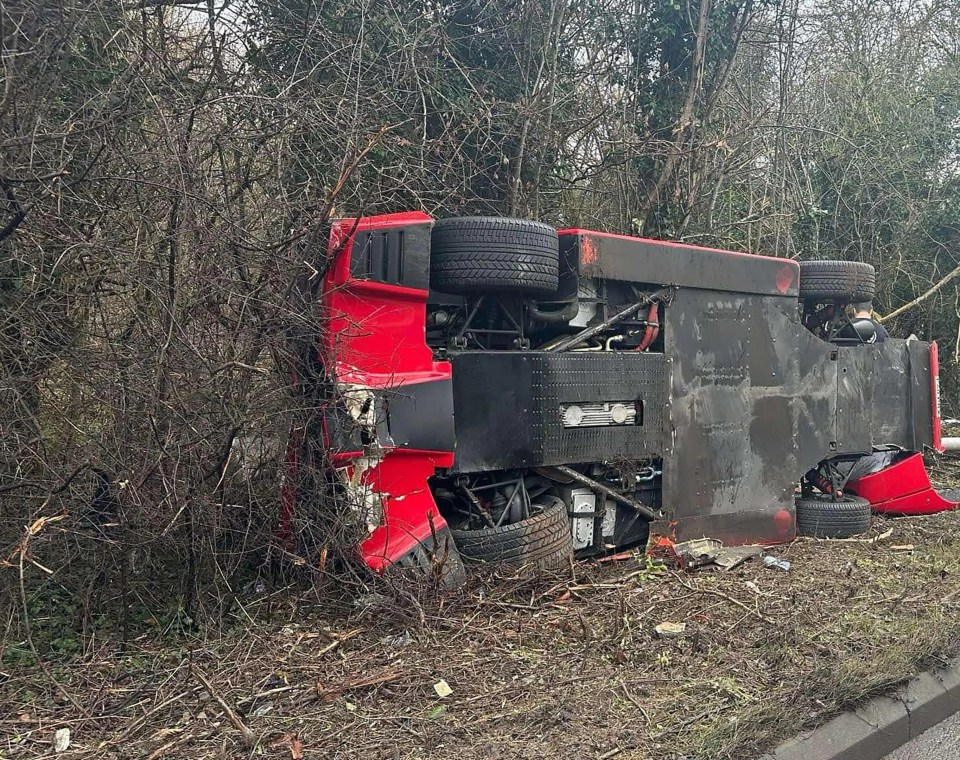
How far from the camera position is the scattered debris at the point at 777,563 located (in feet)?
17.0

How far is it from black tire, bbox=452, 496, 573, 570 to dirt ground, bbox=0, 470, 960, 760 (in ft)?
0.47

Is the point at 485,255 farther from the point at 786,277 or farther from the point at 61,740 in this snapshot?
the point at 61,740

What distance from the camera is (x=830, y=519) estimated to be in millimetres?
6172

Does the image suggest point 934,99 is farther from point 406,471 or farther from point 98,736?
point 98,736

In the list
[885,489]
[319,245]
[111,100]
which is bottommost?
[885,489]

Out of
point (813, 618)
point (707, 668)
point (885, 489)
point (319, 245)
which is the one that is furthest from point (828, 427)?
point (319, 245)

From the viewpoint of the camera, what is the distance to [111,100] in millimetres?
4195

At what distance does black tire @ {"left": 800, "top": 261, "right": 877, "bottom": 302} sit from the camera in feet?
21.1

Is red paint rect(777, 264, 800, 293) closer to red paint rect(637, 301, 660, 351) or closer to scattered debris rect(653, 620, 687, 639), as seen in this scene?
red paint rect(637, 301, 660, 351)

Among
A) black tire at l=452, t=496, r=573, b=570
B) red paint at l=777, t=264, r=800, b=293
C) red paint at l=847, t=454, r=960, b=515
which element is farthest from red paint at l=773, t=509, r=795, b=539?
black tire at l=452, t=496, r=573, b=570

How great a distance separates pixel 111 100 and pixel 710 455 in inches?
165

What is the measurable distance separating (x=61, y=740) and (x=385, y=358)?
2146 millimetres

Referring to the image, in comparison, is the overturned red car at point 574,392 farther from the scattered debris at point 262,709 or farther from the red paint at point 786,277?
the scattered debris at point 262,709

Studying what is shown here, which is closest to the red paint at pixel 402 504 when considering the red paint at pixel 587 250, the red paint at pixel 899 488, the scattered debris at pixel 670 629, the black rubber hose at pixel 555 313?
the black rubber hose at pixel 555 313
